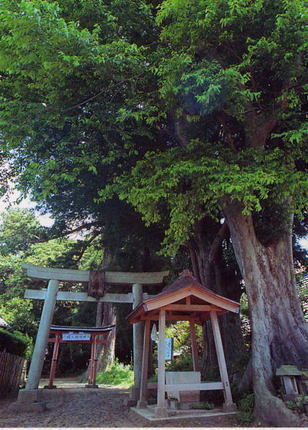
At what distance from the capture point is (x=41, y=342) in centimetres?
812

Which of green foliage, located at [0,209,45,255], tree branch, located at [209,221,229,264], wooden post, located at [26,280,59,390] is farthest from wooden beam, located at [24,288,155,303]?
green foliage, located at [0,209,45,255]

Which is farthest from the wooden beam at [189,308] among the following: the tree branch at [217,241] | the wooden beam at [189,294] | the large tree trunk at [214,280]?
the tree branch at [217,241]

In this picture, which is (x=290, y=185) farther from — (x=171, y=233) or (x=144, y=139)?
(x=144, y=139)

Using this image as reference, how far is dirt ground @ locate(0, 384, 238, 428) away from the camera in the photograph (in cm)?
527

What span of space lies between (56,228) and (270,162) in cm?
826

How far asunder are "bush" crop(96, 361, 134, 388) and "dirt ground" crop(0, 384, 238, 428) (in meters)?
5.56

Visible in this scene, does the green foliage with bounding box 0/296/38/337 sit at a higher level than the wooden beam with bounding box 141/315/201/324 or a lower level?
higher

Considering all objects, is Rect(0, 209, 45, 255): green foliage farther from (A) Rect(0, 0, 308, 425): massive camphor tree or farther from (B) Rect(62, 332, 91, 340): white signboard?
(A) Rect(0, 0, 308, 425): massive camphor tree

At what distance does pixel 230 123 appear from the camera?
8031mm

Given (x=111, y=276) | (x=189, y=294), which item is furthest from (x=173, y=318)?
(x=111, y=276)

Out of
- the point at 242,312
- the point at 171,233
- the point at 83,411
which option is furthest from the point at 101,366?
the point at 171,233

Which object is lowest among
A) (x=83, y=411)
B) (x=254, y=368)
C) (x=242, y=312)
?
(x=83, y=411)

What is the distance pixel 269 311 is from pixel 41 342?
18.6 ft

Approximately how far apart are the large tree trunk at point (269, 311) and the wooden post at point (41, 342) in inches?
203
